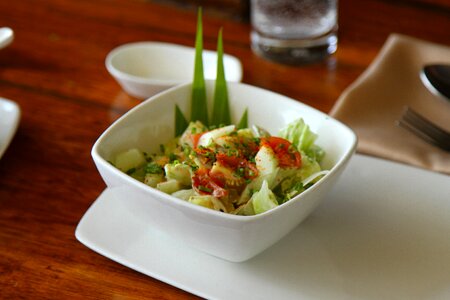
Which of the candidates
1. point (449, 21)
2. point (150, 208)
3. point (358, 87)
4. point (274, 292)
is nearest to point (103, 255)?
point (150, 208)

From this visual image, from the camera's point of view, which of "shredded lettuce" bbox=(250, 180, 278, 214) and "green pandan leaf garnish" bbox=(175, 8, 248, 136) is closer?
"shredded lettuce" bbox=(250, 180, 278, 214)

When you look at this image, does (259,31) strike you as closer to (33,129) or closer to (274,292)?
(33,129)

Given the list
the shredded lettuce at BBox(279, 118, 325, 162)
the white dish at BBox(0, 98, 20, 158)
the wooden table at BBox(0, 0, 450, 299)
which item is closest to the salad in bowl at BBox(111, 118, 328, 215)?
the shredded lettuce at BBox(279, 118, 325, 162)

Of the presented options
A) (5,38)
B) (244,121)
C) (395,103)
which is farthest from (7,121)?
(395,103)

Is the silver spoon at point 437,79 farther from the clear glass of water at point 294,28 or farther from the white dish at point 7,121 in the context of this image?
the white dish at point 7,121

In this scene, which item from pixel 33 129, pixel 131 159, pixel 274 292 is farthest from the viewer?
pixel 33 129

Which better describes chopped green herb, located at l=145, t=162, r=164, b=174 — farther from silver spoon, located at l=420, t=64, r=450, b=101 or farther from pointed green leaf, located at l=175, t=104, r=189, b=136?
silver spoon, located at l=420, t=64, r=450, b=101
